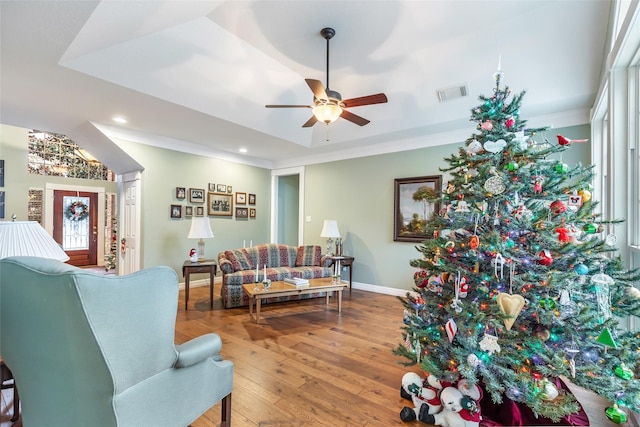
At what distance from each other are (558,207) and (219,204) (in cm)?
523

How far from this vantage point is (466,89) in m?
3.43

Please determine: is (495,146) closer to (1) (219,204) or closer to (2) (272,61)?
(2) (272,61)

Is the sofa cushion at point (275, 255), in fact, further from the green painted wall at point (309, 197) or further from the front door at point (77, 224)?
the front door at point (77, 224)

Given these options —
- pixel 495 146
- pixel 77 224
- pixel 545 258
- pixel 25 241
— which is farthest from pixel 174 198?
pixel 545 258

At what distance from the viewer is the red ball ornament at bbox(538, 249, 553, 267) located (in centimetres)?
160

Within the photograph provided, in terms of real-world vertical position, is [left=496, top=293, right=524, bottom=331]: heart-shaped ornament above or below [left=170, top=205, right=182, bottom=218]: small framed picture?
below

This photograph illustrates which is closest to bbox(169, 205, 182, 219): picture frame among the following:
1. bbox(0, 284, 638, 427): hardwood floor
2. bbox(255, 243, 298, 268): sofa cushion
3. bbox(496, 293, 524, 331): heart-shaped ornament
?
bbox(255, 243, 298, 268): sofa cushion

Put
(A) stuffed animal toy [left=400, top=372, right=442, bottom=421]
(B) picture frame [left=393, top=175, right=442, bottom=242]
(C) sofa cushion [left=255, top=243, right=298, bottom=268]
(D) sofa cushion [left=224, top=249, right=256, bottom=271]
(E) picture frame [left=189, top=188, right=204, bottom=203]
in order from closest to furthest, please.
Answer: (A) stuffed animal toy [left=400, top=372, right=442, bottom=421] < (D) sofa cushion [left=224, top=249, right=256, bottom=271] < (B) picture frame [left=393, top=175, right=442, bottom=242] < (C) sofa cushion [left=255, top=243, right=298, bottom=268] < (E) picture frame [left=189, top=188, right=204, bottom=203]

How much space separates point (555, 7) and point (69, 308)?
13.4 feet

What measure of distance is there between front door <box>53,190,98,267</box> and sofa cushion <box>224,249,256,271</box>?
5886mm

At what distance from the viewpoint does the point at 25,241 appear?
1.43m

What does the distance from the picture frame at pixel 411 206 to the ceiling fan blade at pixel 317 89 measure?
2437 millimetres

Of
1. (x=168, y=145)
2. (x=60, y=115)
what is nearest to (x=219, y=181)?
(x=168, y=145)

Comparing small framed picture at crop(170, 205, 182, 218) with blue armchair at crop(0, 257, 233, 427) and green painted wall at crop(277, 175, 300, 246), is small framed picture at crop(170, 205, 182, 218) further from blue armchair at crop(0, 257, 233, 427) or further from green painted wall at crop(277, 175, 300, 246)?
blue armchair at crop(0, 257, 233, 427)
